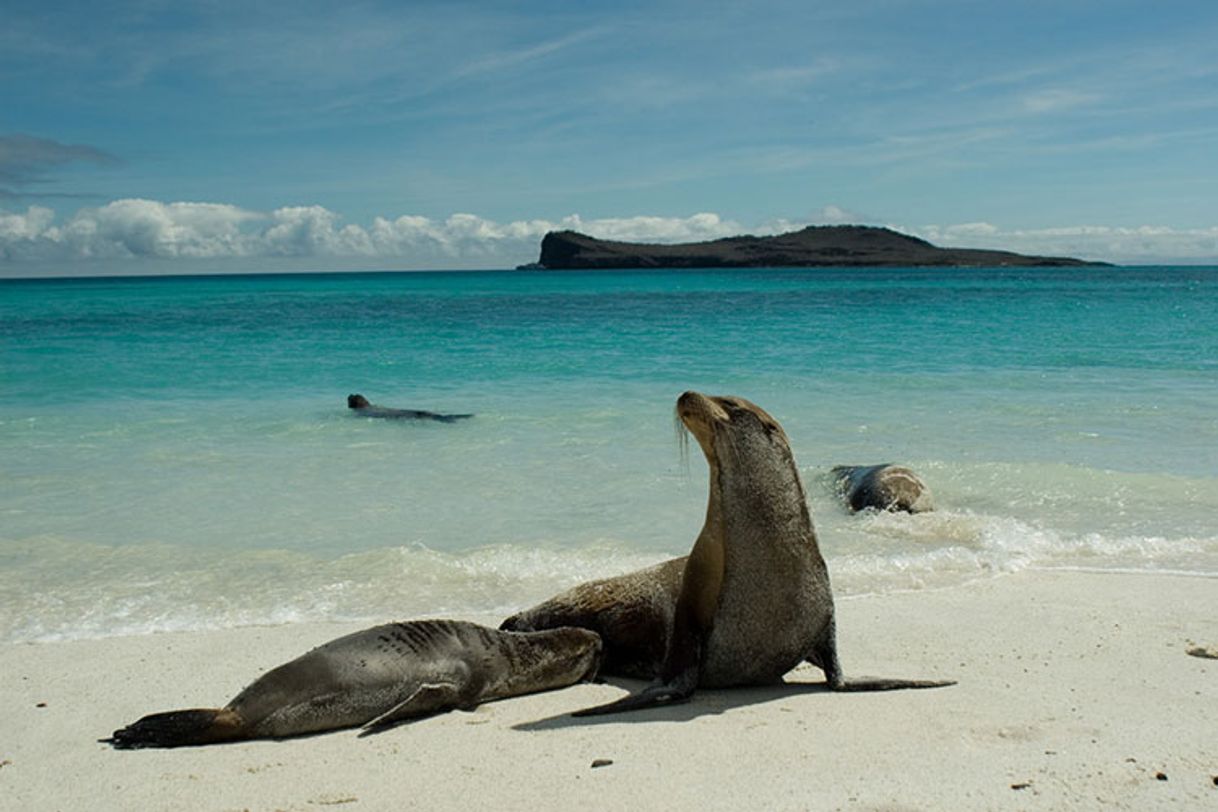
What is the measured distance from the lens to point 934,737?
4227mm

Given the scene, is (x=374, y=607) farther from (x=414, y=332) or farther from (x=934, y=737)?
(x=414, y=332)

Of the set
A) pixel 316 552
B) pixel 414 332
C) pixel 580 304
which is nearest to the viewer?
pixel 316 552

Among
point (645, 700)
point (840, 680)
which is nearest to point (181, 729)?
point (645, 700)

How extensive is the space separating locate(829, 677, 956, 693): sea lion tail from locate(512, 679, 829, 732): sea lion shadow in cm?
8

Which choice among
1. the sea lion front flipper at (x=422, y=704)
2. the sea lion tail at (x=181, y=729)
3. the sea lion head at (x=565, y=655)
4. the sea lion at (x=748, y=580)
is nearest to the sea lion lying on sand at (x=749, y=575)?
the sea lion at (x=748, y=580)

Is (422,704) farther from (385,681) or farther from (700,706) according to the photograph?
(700,706)

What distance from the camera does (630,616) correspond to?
18.0 ft

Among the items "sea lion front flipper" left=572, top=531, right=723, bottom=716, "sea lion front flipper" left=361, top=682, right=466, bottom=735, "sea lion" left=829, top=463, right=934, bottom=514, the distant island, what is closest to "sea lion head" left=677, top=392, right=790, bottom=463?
"sea lion front flipper" left=572, top=531, right=723, bottom=716

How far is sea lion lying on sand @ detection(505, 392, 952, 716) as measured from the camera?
16.5 feet

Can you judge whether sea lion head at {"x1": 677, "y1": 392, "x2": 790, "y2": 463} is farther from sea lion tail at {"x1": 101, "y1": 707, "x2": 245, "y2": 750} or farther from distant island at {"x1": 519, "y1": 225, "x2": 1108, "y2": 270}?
distant island at {"x1": 519, "y1": 225, "x2": 1108, "y2": 270}

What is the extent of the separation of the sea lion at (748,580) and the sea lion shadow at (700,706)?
6 cm

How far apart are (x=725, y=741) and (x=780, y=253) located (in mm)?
136001

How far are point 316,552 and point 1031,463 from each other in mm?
6841

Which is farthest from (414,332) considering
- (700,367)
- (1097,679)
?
(1097,679)
